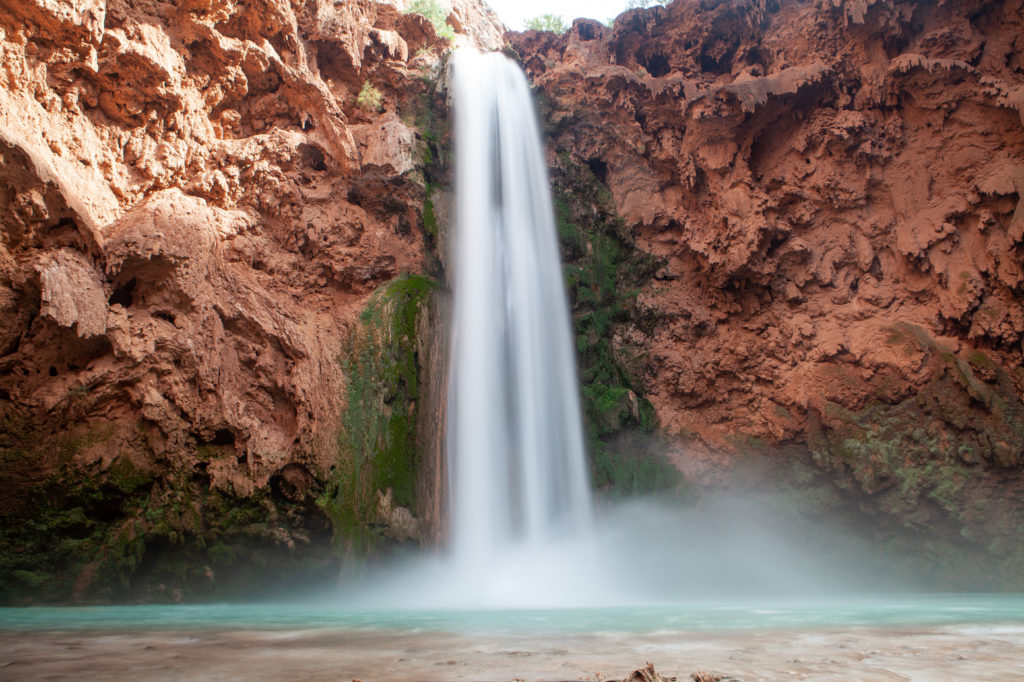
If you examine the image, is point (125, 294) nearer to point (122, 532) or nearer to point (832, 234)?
point (122, 532)

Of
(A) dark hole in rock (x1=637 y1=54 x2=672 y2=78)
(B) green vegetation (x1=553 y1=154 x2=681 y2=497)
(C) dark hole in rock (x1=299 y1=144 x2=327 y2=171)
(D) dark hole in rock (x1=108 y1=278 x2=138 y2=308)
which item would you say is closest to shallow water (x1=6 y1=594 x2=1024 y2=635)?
(D) dark hole in rock (x1=108 y1=278 x2=138 y2=308)

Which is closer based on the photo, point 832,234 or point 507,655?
point 507,655

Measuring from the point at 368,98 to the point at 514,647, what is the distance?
37.2 feet

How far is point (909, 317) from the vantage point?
450 inches

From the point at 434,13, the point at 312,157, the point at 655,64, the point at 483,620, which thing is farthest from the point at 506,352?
the point at 434,13

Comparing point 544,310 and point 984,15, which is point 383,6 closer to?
point 544,310

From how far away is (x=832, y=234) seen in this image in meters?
12.5

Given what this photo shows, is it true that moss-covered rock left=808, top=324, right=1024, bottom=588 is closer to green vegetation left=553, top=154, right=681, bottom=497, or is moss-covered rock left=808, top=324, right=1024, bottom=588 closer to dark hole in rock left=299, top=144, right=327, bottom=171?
green vegetation left=553, top=154, right=681, bottom=497

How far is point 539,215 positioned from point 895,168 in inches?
275

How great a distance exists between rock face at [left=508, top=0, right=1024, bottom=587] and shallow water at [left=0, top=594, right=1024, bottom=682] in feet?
19.5

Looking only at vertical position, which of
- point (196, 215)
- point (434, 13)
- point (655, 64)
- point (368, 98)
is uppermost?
point (434, 13)

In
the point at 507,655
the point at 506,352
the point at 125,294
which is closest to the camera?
the point at 507,655

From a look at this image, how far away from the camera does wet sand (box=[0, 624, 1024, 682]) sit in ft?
8.20

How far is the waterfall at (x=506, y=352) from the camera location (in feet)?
33.1
